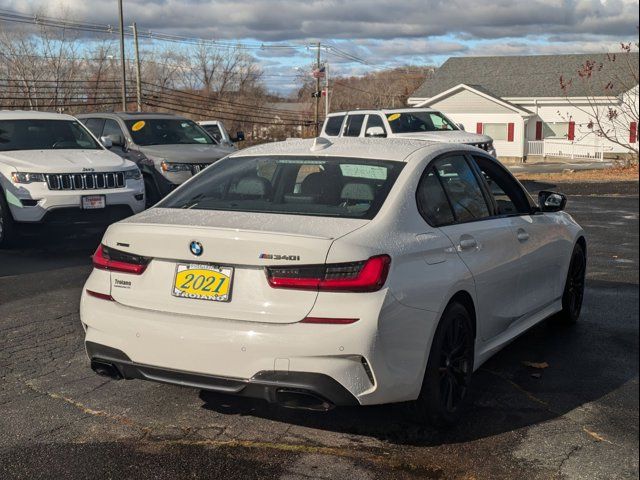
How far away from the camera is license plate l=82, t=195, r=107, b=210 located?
10.2 metres

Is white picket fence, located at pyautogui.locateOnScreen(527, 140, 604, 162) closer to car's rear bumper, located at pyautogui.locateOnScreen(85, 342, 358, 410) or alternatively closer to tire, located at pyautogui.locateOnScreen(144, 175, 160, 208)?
tire, located at pyautogui.locateOnScreen(144, 175, 160, 208)

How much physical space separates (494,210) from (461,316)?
3.84ft

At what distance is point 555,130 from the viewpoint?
49188 mm

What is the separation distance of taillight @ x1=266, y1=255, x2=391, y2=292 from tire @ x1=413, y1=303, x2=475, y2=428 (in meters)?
0.62

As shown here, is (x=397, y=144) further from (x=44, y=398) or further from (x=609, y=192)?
(x=609, y=192)

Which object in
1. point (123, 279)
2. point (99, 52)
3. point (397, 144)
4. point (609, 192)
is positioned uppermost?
point (99, 52)

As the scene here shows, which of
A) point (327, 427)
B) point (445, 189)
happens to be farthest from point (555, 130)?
point (327, 427)

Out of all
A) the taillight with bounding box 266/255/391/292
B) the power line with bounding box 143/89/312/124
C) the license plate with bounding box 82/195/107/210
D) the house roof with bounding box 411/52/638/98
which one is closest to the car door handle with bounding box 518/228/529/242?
the taillight with bounding box 266/255/391/292

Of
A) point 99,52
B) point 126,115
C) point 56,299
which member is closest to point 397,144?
point 56,299

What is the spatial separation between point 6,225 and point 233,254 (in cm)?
731

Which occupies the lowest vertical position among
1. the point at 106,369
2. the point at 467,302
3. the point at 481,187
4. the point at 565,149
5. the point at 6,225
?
the point at 565,149

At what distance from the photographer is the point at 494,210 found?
5402 millimetres

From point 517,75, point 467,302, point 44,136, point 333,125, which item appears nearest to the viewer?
point 467,302

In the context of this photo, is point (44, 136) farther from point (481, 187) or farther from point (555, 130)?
point (555, 130)
